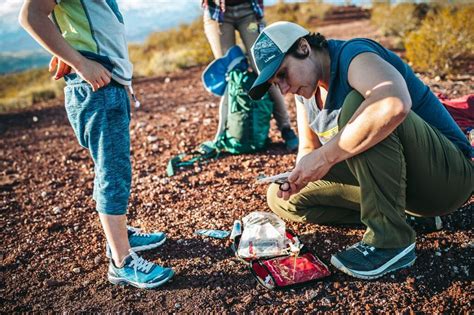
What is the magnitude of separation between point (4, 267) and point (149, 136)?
2504mm

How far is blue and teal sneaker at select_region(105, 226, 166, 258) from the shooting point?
2605 mm

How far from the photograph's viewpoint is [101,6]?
2.12 meters

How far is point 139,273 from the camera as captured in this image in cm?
229

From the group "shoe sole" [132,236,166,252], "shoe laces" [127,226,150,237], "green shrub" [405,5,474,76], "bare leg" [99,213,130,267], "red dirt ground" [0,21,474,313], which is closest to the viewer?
"red dirt ground" [0,21,474,313]

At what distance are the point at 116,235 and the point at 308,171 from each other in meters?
1.08

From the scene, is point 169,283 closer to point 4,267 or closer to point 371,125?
point 4,267

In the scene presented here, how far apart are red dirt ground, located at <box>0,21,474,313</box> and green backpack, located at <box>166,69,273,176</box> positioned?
0.12 meters

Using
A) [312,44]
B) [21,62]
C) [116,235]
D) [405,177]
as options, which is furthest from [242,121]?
[21,62]

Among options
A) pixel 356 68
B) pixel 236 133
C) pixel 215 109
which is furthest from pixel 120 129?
pixel 215 109

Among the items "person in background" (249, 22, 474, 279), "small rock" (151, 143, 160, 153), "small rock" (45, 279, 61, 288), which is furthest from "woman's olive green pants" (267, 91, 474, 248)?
"small rock" (151, 143, 160, 153)

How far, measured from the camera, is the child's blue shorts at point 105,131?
213cm

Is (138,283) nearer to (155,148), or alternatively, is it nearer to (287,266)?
(287,266)

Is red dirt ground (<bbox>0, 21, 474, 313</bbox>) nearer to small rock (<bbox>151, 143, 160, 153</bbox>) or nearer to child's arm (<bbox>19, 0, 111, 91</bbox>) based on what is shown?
small rock (<bbox>151, 143, 160, 153</bbox>)

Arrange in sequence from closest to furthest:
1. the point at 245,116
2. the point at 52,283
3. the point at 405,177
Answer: the point at 405,177 < the point at 52,283 < the point at 245,116
